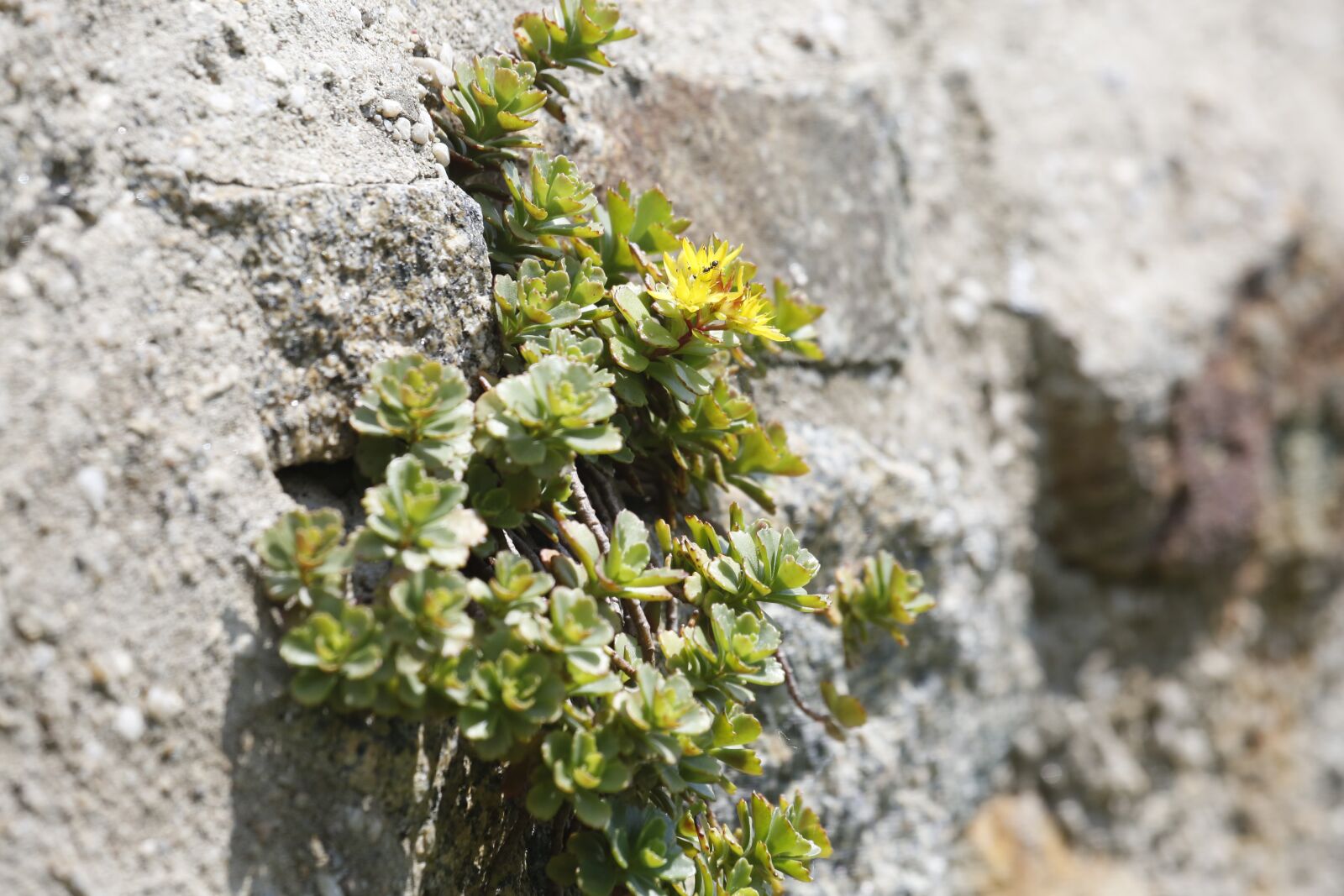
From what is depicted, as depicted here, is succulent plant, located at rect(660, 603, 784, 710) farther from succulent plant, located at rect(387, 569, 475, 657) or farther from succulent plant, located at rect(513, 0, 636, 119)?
succulent plant, located at rect(513, 0, 636, 119)

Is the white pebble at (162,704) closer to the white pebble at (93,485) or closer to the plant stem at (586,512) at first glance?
the white pebble at (93,485)

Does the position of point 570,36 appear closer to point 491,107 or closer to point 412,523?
point 491,107

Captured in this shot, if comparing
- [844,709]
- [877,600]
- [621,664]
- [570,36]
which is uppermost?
[570,36]

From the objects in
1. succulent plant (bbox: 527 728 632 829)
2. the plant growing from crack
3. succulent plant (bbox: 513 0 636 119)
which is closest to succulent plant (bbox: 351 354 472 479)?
the plant growing from crack

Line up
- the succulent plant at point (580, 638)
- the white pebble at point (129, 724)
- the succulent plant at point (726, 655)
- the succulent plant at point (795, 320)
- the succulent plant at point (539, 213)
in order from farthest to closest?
1. the succulent plant at point (795, 320)
2. the succulent plant at point (539, 213)
3. the succulent plant at point (726, 655)
4. the succulent plant at point (580, 638)
5. the white pebble at point (129, 724)

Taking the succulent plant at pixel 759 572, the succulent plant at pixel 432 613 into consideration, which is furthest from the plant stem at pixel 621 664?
the succulent plant at pixel 432 613

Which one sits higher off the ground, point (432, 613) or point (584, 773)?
point (432, 613)

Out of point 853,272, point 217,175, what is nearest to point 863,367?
point 853,272

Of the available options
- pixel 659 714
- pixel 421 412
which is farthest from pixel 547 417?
pixel 659 714
